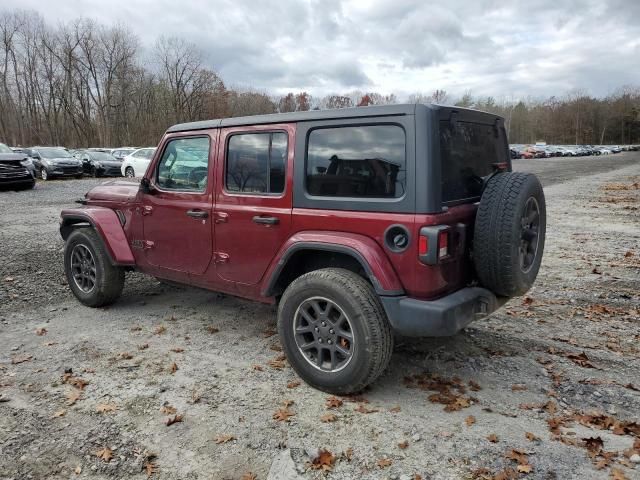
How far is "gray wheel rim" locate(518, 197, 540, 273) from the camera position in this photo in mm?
3504

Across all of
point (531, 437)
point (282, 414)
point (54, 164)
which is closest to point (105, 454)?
point (282, 414)

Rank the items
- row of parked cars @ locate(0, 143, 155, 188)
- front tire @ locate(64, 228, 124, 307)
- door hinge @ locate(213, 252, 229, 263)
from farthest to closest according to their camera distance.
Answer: row of parked cars @ locate(0, 143, 155, 188)
front tire @ locate(64, 228, 124, 307)
door hinge @ locate(213, 252, 229, 263)

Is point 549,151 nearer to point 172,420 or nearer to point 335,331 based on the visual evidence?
point 335,331

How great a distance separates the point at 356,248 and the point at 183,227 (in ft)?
6.21

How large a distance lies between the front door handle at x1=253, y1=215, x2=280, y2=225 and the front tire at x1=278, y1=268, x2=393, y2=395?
51 centimetres

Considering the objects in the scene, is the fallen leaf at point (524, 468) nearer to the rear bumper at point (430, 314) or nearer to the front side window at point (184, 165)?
the rear bumper at point (430, 314)

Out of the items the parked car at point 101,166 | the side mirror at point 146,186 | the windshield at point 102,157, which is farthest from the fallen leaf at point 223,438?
the windshield at point 102,157

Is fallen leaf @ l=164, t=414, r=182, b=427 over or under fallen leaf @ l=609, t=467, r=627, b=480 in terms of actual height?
over

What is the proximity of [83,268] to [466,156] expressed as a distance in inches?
161

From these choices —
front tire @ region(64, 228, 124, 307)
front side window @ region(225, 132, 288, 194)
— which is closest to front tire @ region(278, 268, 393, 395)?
front side window @ region(225, 132, 288, 194)

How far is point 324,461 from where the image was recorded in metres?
2.72

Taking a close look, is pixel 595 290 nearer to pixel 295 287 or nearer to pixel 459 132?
pixel 459 132

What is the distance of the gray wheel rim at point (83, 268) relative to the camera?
5.15 m

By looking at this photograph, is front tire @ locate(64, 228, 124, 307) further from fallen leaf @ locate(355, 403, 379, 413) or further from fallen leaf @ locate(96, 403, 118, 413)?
fallen leaf @ locate(355, 403, 379, 413)
